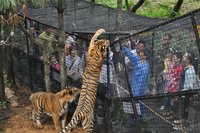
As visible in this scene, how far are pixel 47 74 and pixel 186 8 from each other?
1216 cm

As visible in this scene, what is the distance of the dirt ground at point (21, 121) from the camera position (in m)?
8.04

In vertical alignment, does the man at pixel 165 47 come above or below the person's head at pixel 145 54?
above

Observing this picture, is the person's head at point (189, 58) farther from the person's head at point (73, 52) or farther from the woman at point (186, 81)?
the person's head at point (73, 52)

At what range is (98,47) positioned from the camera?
6.88 m

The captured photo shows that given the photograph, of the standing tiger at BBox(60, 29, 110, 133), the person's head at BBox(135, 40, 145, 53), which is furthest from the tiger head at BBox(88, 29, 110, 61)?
the person's head at BBox(135, 40, 145, 53)

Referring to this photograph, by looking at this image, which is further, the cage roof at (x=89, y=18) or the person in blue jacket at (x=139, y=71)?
the cage roof at (x=89, y=18)

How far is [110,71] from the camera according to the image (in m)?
6.77

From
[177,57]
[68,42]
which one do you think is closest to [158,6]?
[68,42]

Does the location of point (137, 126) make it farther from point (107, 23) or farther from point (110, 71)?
point (107, 23)

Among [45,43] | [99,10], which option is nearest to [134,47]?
[45,43]

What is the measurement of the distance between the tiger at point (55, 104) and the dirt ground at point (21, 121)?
15 cm

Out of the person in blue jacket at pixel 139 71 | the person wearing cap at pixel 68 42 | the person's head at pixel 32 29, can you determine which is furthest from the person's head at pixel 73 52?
the person in blue jacket at pixel 139 71

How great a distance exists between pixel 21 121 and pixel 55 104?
3.48ft

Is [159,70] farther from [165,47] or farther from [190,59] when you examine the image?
[190,59]
